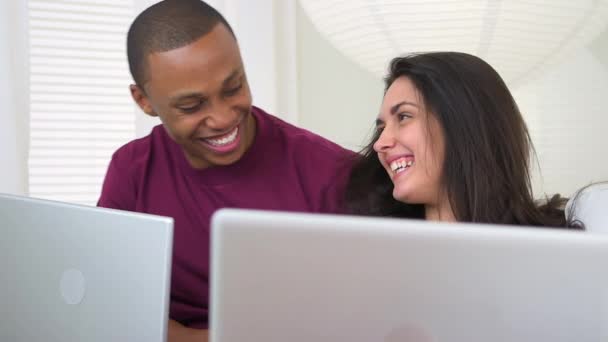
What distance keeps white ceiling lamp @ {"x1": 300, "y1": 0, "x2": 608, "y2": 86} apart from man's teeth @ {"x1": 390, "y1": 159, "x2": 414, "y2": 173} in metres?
0.38

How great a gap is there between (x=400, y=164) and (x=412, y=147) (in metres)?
0.05

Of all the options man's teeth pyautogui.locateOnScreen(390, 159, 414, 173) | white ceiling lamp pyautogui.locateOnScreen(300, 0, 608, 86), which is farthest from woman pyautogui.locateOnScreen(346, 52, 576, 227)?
white ceiling lamp pyautogui.locateOnScreen(300, 0, 608, 86)

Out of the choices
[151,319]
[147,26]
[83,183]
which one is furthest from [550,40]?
[83,183]

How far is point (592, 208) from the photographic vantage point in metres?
1.15

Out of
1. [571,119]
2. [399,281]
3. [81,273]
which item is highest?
[571,119]

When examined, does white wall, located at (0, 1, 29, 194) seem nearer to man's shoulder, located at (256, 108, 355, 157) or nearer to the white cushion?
man's shoulder, located at (256, 108, 355, 157)

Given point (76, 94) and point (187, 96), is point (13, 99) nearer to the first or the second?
point (76, 94)

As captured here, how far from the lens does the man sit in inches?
54.1

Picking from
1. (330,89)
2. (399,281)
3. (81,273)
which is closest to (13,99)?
(330,89)

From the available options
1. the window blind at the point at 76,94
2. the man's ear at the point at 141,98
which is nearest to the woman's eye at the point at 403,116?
the man's ear at the point at 141,98

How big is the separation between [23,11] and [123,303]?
1436 millimetres

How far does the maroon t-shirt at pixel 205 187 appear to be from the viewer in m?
1.53

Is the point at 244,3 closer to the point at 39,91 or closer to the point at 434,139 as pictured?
the point at 39,91

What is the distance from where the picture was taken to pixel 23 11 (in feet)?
Answer: 6.67
